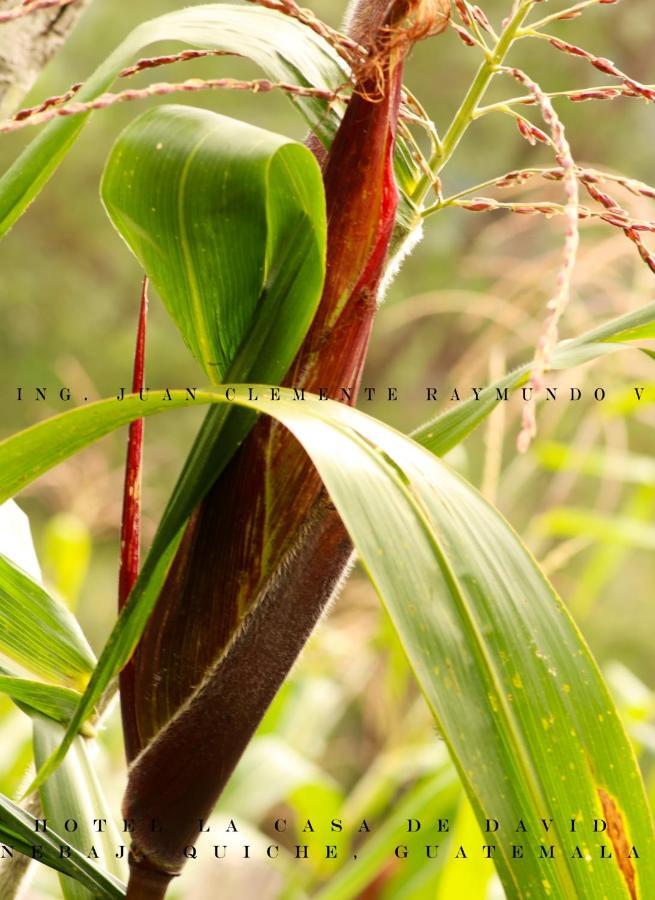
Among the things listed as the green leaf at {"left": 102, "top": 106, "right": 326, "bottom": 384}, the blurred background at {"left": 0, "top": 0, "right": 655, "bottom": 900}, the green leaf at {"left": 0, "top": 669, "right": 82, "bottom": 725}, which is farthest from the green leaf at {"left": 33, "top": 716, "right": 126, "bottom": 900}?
the blurred background at {"left": 0, "top": 0, "right": 655, "bottom": 900}

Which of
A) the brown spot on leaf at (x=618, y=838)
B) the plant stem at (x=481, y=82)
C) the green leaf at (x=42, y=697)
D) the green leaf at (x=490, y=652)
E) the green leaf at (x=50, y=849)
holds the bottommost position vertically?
the green leaf at (x=50, y=849)

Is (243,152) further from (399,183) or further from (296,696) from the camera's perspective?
(296,696)

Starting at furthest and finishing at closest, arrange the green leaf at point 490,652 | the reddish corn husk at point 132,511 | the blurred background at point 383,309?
the blurred background at point 383,309
the reddish corn husk at point 132,511
the green leaf at point 490,652

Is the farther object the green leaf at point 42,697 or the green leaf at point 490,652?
the green leaf at point 42,697

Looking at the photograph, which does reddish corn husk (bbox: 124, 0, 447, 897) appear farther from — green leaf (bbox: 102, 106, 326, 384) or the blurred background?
the blurred background

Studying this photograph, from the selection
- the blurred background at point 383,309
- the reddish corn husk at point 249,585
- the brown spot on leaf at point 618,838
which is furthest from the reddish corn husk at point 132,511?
Result: the blurred background at point 383,309

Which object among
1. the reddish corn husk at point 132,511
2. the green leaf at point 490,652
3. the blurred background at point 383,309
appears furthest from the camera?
the blurred background at point 383,309

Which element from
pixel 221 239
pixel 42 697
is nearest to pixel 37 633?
pixel 42 697

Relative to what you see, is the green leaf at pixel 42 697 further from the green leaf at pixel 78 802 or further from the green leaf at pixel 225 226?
the green leaf at pixel 225 226
